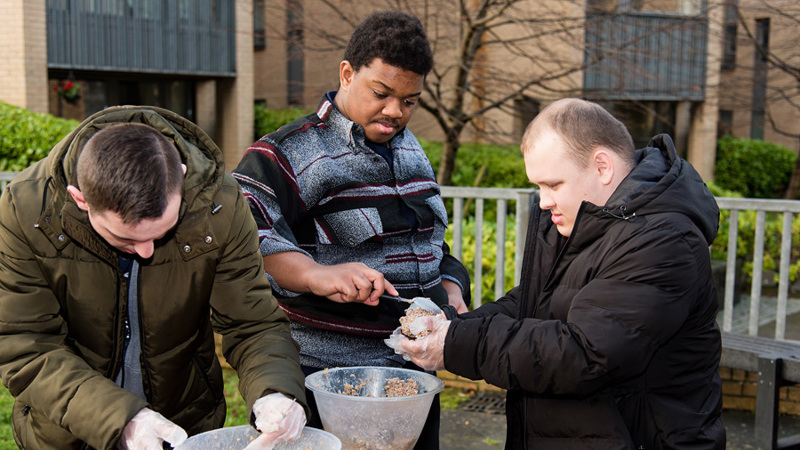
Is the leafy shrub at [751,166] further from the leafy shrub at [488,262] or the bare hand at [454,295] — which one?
the bare hand at [454,295]

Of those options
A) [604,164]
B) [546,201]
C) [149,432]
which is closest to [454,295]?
[546,201]

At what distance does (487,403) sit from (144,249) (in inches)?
153

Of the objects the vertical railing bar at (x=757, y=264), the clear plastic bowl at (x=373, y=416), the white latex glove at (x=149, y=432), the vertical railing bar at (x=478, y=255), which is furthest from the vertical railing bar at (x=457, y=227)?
the white latex glove at (x=149, y=432)

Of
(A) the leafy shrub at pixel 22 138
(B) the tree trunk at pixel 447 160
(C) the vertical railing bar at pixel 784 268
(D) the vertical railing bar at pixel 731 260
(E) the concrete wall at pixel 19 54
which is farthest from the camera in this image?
(E) the concrete wall at pixel 19 54

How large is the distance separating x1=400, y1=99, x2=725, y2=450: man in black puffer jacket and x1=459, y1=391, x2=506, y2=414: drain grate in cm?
314

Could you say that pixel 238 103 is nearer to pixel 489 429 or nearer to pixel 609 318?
pixel 489 429

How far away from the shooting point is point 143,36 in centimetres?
1591

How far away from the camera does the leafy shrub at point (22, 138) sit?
9.08m

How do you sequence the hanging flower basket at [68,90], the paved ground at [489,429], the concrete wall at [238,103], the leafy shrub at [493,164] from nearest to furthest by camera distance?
the paved ground at [489,429]
the leafy shrub at [493,164]
the hanging flower basket at [68,90]
the concrete wall at [238,103]

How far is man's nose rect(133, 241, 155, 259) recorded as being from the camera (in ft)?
6.56

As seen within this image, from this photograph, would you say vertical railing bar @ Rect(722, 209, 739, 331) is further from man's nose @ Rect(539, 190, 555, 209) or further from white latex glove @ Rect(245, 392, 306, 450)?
white latex glove @ Rect(245, 392, 306, 450)

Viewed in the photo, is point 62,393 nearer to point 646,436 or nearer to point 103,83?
point 646,436

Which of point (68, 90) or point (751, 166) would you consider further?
point (751, 166)

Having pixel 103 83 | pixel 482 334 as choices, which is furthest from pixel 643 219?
pixel 103 83
